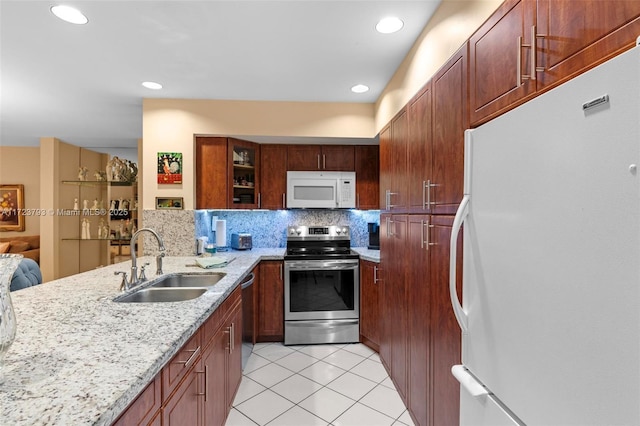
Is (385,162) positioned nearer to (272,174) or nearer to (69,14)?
(272,174)

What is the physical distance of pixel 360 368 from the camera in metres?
2.67

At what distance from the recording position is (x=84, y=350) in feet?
3.22

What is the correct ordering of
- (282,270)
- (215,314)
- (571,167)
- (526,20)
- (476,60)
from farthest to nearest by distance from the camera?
1. (282,270)
2. (215,314)
3. (476,60)
4. (526,20)
5. (571,167)

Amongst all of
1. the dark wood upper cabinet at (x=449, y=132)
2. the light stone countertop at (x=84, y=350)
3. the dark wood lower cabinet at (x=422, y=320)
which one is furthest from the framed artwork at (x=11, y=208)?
the dark wood upper cabinet at (x=449, y=132)

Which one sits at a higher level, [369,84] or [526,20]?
[369,84]

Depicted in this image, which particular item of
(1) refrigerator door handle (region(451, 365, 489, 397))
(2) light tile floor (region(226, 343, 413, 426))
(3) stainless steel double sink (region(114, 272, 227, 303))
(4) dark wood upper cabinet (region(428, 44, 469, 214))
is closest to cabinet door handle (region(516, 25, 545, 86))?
(4) dark wood upper cabinet (region(428, 44, 469, 214))

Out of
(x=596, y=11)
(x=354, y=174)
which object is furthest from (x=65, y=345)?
(x=354, y=174)

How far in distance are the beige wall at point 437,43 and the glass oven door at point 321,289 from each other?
1602 millimetres

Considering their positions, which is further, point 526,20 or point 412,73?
point 412,73

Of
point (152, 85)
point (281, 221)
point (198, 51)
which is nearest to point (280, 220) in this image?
point (281, 221)

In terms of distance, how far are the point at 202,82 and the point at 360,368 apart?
2.87 m

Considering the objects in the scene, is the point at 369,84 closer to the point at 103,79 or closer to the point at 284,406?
the point at 103,79

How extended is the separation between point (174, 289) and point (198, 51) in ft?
5.45

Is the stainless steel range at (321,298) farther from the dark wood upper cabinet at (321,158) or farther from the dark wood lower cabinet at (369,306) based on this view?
the dark wood upper cabinet at (321,158)
